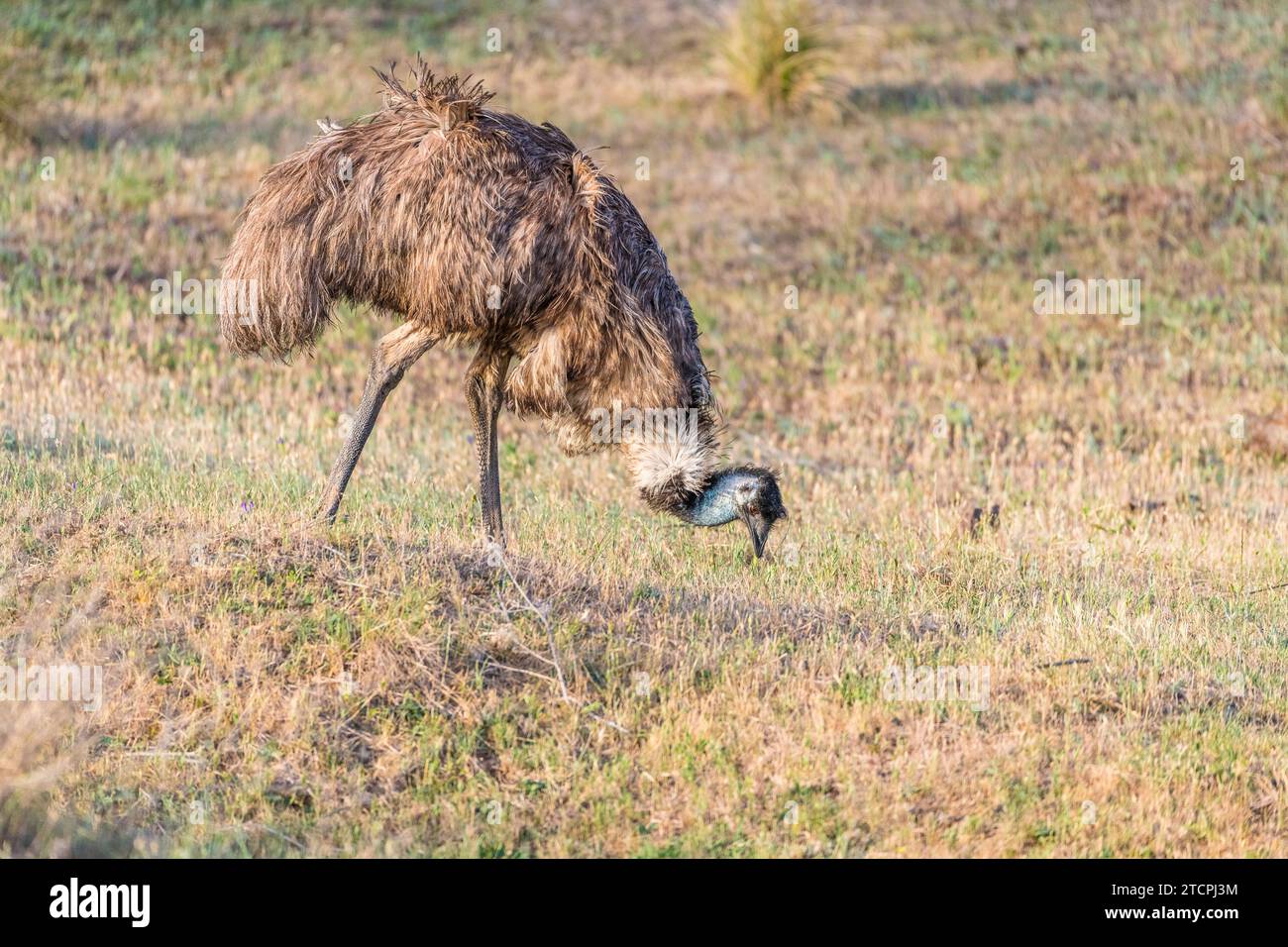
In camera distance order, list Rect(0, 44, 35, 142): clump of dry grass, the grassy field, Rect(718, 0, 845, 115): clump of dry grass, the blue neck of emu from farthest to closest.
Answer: Rect(718, 0, 845, 115): clump of dry grass < Rect(0, 44, 35, 142): clump of dry grass < the blue neck of emu < the grassy field

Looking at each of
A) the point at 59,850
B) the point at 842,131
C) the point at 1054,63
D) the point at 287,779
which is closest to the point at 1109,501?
the point at 287,779

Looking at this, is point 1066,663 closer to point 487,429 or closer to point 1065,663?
point 1065,663

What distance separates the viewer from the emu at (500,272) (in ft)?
24.5

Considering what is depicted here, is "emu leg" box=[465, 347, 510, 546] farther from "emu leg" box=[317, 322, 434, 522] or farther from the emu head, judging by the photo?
the emu head

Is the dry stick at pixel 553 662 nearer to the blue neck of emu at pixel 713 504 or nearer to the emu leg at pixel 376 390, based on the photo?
the blue neck of emu at pixel 713 504

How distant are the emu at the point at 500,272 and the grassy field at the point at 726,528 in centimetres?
82

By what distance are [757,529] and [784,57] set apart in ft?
48.3

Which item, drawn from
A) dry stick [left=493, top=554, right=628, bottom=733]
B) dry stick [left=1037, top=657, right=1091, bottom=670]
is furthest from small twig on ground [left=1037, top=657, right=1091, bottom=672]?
dry stick [left=493, top=554, right=628, bottom=733]

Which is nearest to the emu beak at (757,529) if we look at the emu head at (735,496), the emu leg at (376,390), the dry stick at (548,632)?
the emu head at (735,496)

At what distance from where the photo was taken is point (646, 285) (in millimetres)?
7648

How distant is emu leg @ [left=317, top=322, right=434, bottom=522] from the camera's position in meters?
7.94

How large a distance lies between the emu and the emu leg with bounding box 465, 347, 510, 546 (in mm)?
278
